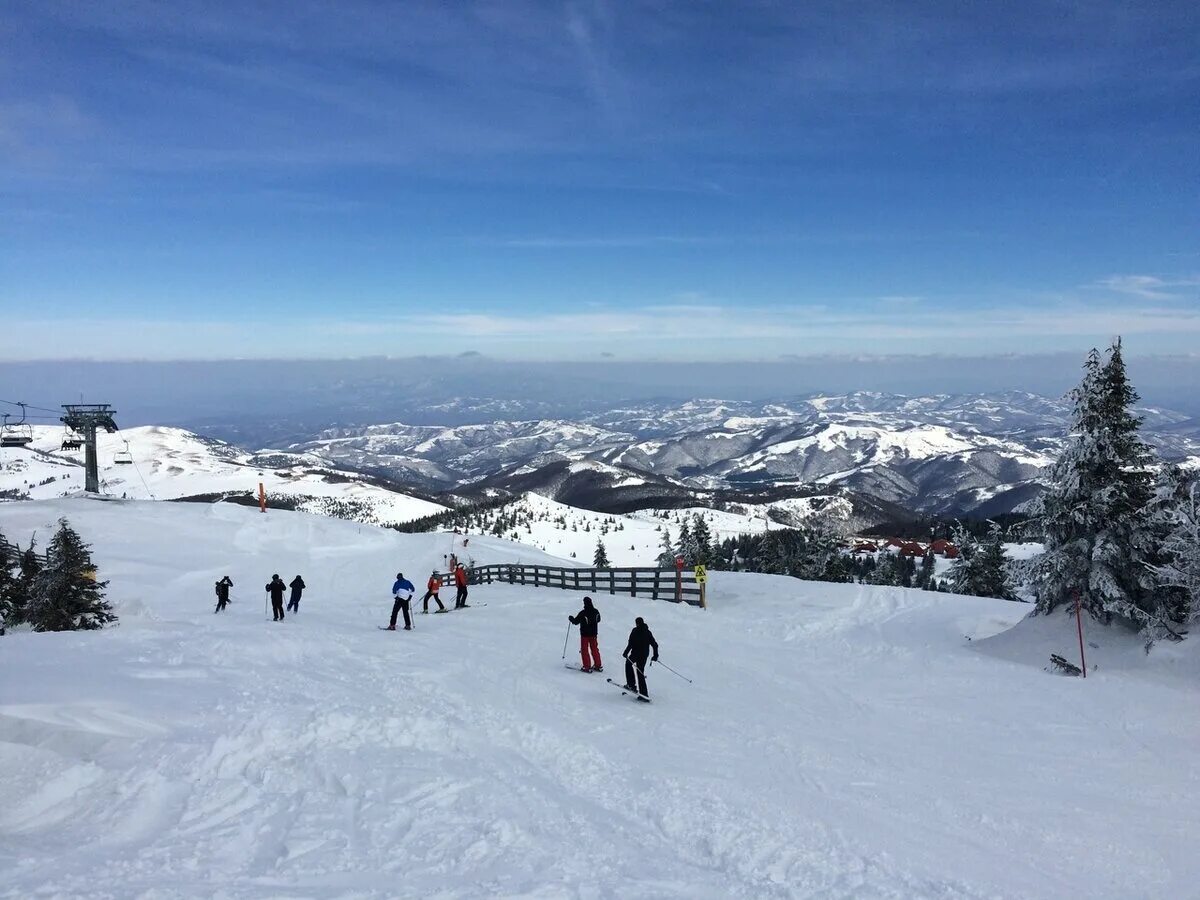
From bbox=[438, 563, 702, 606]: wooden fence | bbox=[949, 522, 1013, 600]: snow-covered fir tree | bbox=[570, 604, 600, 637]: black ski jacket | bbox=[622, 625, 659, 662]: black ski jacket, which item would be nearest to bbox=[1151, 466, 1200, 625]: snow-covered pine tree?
bbox=[622, 625, 659, 662]: black ski jacket

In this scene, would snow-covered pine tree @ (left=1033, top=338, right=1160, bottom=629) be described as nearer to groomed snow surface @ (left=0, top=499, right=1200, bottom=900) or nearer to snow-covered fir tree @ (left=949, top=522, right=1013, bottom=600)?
groomed snow surface @ (left=0, top=499, right=1200, bottom=900)

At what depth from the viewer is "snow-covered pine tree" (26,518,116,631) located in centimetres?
2325

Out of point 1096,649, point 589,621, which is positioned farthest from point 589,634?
point 1096,649

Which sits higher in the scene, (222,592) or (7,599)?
(222,592)

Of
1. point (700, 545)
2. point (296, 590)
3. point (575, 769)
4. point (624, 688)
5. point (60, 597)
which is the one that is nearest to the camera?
point (575, 769)

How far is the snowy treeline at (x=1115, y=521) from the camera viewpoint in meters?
15.3

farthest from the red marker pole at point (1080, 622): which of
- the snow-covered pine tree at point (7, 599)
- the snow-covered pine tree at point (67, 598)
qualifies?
the snow-covered pine tree at point (7, 599)

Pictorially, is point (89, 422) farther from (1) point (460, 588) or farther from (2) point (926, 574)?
(2) point (926, 574)

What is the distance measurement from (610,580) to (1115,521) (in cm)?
1636

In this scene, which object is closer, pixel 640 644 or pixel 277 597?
pixel 640 644

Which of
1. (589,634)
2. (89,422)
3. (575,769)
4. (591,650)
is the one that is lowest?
(591,650)

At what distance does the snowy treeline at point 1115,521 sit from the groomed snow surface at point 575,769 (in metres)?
1.05

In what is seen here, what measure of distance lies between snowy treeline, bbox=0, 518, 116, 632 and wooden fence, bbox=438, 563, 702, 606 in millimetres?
12372

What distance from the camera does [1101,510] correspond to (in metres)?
16.3
